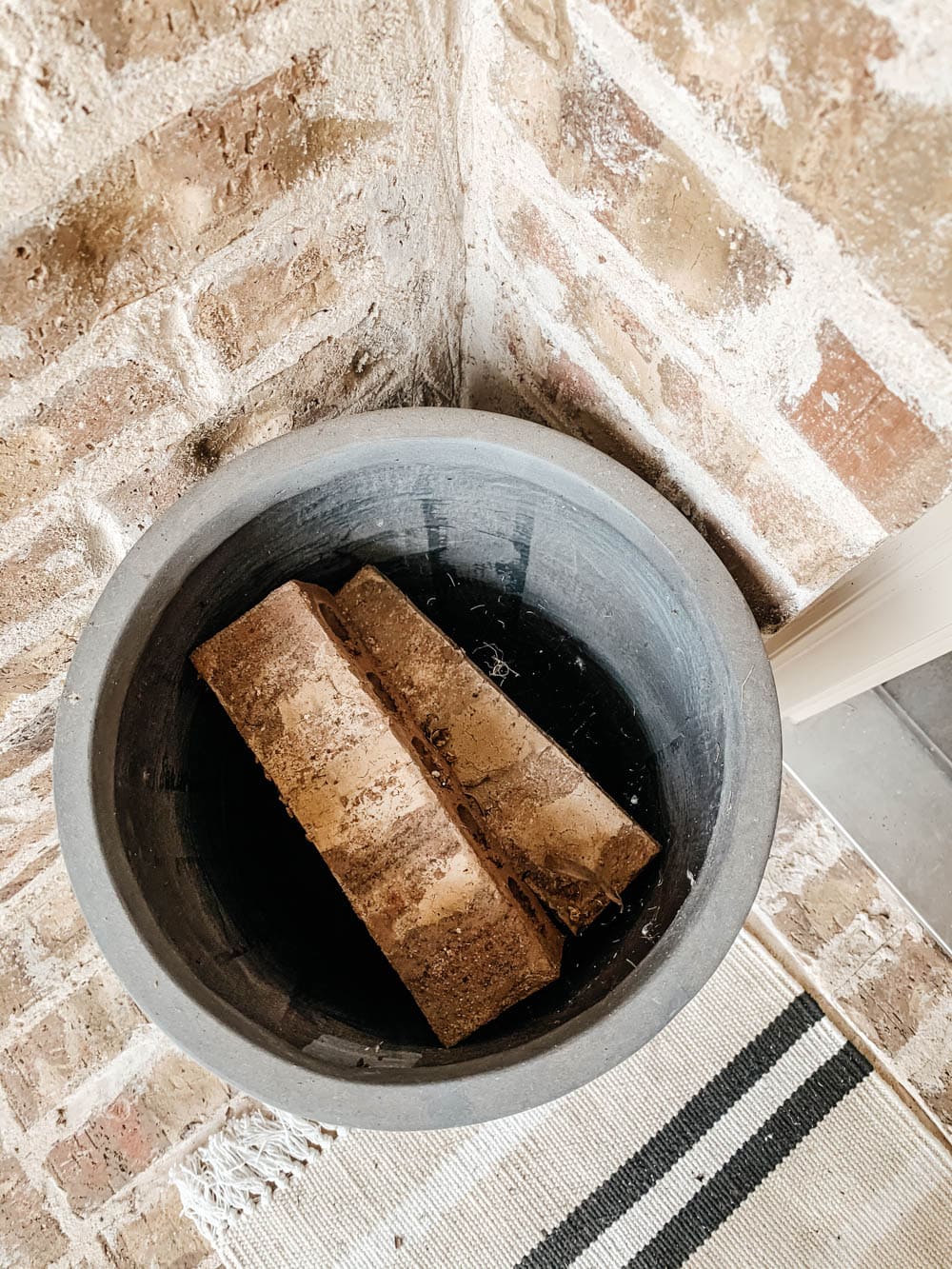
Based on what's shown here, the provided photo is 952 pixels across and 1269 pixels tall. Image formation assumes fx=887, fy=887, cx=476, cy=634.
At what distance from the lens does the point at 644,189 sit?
1.72 feet

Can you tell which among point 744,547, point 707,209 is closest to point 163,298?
point 707,209

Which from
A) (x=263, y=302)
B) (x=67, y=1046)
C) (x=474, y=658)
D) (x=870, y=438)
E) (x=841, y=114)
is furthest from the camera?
(x=67, y=1046)

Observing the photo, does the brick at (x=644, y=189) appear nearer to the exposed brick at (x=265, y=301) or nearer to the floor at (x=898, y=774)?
the exposed brick at (x=265, y=301)

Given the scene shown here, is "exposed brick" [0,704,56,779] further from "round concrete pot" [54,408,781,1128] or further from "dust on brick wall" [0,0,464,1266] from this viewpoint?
"round concrete pot" [54,408,781,1128]

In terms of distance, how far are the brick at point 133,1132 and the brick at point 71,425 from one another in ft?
2.27

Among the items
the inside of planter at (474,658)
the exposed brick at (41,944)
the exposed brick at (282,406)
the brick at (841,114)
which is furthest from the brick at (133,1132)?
the brick at (841,114)

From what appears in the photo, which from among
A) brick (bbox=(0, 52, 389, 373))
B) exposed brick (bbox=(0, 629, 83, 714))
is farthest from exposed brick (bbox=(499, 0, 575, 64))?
exposed brick (bbox=(0, 629, 83, 714))

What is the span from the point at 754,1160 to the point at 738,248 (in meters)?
0.90

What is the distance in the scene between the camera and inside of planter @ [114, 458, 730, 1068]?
24.4 inches

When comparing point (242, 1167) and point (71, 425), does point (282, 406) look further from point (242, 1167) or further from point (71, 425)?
point (242, 1167)

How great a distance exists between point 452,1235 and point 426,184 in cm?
100

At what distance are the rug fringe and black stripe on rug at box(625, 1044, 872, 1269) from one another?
0.36 m

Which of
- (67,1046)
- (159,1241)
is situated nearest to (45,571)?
(67,1046)

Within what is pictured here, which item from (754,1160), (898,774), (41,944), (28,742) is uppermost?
(28,742)
